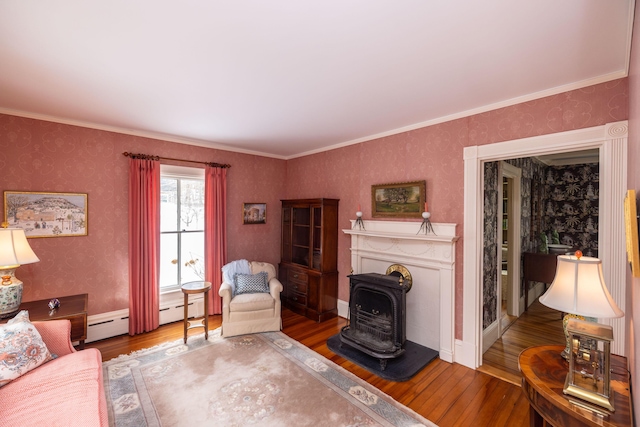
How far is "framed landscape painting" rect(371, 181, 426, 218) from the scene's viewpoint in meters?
3.50

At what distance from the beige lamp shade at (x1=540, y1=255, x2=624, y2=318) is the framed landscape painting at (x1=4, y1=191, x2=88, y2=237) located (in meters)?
4.70

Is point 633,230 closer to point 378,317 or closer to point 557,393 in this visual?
point 557,393

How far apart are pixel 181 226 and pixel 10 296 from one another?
1.96 metres

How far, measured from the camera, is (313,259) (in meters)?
4.51

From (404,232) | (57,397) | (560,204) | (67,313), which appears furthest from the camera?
(560,204)

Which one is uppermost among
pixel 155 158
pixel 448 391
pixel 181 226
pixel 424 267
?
pixel 155 158

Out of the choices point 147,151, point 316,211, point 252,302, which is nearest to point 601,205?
point 316,211

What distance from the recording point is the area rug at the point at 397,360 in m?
2.87

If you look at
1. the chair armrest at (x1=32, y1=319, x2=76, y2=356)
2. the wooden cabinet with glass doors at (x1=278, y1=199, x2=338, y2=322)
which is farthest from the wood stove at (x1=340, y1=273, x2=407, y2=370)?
the chair armrest at (x1=32, y1=319, x2=76, y2=356)

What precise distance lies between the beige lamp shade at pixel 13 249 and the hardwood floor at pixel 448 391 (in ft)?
4.40

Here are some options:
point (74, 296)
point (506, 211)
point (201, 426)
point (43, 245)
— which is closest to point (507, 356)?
point (506, 211)

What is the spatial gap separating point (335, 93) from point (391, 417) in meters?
2.78

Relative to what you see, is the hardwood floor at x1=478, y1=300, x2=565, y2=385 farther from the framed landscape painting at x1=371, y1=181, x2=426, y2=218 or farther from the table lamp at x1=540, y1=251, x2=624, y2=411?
the framed landscape painting at x1=371, y1=181, x2=426, y2=218

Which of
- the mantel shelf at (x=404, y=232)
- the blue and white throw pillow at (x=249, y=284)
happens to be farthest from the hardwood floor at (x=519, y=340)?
the blue and white throw pillow at (x=249, y=284)
